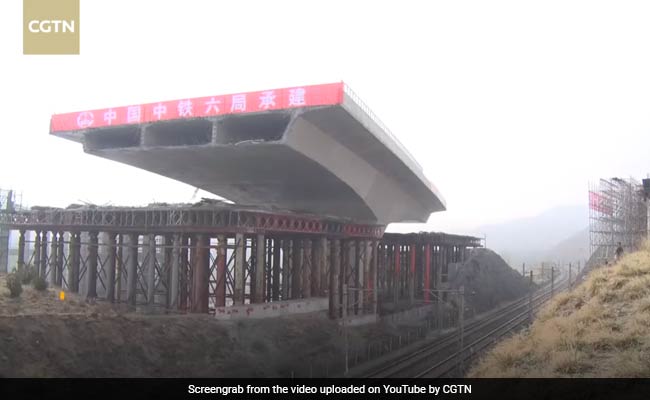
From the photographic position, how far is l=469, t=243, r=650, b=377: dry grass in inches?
428

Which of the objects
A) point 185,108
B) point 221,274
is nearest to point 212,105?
point 185,108

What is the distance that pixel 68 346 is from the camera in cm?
1938

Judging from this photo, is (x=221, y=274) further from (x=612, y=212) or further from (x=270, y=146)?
(x=612, y=212)

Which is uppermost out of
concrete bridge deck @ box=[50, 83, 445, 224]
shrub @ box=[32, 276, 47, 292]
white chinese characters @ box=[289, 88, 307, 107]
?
white chinese characters @ box=[289, 88, 307, 107]

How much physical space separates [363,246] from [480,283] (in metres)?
28.9

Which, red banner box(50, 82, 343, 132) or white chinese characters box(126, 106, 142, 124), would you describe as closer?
red banner box(50, 82, 343, 132)

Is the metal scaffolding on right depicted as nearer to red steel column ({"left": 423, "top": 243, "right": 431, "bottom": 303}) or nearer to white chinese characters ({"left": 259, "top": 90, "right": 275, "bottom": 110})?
red steel column ({"left": 423, "top": 243, "right": 431, "bottom": 303})

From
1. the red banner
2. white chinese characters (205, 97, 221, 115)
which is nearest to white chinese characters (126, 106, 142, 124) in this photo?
the red banner
